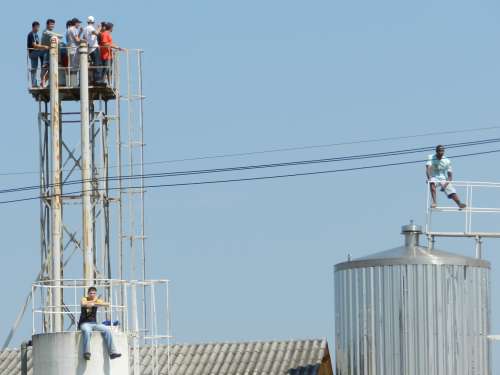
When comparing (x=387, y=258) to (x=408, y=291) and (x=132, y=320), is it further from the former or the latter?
(x=132, y=320)

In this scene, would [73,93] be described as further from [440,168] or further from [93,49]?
[440,168]

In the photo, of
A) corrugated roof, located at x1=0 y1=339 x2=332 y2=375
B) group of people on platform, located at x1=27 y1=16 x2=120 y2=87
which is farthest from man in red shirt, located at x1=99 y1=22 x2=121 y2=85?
corrugated roof, located at x1=0 y1=339 x2=332 y2=375

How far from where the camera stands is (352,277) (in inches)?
1766

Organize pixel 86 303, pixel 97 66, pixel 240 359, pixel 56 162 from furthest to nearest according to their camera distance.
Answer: pixel 240 359, pixel 97 66, pixel 56 162, pixel 86 303

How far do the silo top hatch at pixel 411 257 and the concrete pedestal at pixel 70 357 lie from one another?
237 inches

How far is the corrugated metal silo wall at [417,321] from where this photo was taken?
4391cm

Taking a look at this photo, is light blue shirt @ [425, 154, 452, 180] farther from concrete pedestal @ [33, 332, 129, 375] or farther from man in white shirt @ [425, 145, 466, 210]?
concrete pedestal @ [33, 332, 129, 375]

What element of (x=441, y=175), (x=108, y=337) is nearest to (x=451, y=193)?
(x=441, y=175)

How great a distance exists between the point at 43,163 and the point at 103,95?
2355 millimetres

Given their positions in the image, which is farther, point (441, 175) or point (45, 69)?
point (45, 69)

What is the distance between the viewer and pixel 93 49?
165 ft

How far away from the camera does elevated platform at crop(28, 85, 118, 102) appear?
5031cm

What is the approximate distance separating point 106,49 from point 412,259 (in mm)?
10977

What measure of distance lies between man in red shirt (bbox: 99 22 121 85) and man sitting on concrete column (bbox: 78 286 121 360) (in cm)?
890
